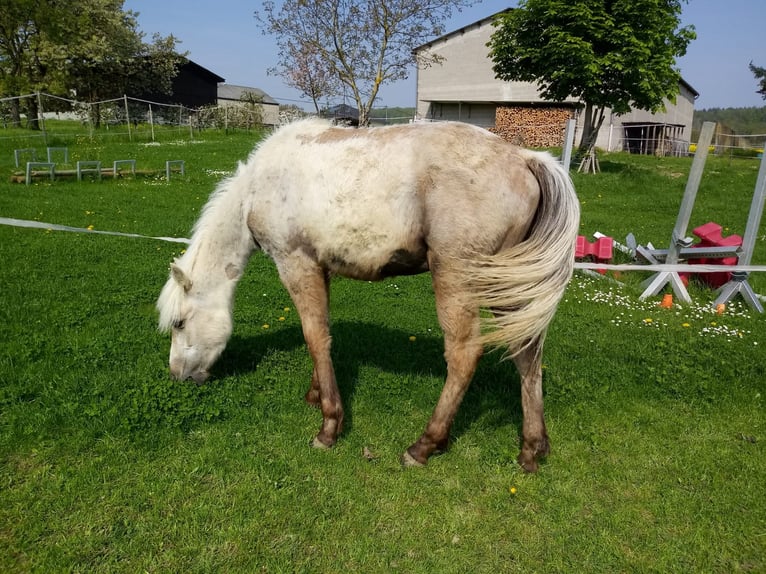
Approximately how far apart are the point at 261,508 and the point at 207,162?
18.1 m

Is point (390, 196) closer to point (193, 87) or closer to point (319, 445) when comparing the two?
point (319, 445)

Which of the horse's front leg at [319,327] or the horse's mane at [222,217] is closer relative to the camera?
the horse's front leg at [319,327]

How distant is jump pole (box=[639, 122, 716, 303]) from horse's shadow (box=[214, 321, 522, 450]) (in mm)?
2989

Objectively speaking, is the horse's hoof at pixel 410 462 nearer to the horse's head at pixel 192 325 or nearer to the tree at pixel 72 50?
the horse's head at pixel 192 325

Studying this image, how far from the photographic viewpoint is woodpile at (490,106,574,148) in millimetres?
29500

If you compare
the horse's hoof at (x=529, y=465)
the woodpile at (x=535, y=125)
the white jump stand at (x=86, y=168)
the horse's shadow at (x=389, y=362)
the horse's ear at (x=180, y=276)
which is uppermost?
the woodpile at (x=535, y=125)

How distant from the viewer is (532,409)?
3709mm

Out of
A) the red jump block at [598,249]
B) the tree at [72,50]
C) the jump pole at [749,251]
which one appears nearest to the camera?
the jump pole at [749,251]

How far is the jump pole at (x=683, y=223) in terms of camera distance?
650cm

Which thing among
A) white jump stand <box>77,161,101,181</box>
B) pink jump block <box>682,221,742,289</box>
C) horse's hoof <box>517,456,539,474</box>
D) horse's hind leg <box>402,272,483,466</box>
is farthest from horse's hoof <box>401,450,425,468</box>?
white jump stand <box>77,161,101,181</box>

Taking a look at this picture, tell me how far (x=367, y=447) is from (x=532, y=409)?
4.08 feet

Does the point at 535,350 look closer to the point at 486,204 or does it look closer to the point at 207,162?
the point at 486,204

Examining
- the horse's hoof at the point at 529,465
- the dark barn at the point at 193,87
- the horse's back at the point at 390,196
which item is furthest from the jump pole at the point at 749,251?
the dark barn at the point at 193,87

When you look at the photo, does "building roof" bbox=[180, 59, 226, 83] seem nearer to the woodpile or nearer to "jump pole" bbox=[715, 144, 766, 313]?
the woodpile
